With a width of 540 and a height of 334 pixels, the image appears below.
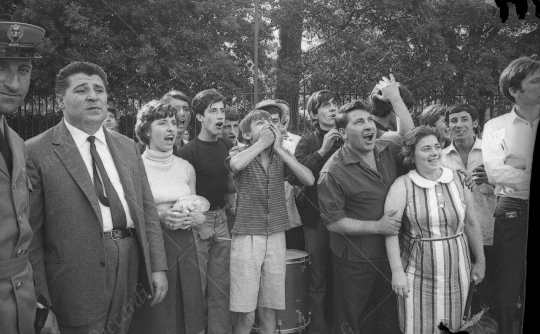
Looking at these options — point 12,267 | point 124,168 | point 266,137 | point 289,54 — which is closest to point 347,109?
point 266,137

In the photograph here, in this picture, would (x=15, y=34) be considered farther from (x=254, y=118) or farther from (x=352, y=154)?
(x=352, y=154)

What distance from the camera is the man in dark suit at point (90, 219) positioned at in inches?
119

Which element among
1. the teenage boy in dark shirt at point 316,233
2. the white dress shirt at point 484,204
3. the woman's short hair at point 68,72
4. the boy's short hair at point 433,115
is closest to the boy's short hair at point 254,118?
the teenage boy in dark shirt at point 316,233

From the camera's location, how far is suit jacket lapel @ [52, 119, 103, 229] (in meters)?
3.08

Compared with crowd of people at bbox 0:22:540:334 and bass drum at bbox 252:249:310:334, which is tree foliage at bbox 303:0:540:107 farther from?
bass drum at bbox 252:249:310:334

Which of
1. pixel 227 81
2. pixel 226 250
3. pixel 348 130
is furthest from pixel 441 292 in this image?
pixel 227 81

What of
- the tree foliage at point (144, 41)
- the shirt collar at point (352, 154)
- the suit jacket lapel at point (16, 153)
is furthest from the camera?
the tree foliage at point (144, 41)

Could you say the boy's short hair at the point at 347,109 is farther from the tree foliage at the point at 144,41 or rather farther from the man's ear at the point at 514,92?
the tree foliage at the point at 144,41

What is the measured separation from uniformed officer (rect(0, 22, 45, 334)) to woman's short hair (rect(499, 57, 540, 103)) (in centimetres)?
292

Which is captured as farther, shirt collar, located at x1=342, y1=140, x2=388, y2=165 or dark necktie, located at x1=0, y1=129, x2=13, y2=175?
shirt collar, located at x1=342, y1=140, x2=388, y2=165

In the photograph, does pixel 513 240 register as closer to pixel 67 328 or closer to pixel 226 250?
pixel 226 250

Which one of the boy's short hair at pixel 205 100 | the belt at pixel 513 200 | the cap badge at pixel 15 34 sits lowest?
the belt at pixel 513 200

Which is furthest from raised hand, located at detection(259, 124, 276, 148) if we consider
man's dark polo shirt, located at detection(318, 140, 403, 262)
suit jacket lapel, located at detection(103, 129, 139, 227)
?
suit jacket lapel, located at detection(103, 129, 139, 227)

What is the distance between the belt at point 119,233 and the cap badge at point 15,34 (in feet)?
3.72
